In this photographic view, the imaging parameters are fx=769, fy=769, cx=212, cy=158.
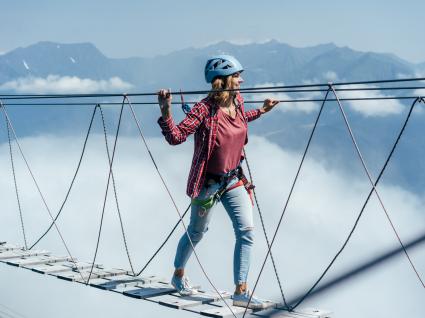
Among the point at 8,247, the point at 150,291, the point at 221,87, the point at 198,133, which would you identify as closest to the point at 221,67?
the point at 221,87

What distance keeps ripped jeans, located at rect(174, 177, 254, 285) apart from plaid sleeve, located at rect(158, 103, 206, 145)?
1.18ft

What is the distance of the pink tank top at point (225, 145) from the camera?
14.4ft

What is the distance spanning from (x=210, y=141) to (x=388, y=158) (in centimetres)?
102

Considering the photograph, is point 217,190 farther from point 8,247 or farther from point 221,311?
point 8,247

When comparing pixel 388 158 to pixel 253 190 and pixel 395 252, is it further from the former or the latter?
pixel 253 190

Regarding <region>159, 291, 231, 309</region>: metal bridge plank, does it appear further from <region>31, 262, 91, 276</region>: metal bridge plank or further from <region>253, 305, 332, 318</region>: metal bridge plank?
<region>31, 262, 91, 276</region>: metal bridge plank

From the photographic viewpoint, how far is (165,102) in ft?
14.0

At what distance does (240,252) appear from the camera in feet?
14.7

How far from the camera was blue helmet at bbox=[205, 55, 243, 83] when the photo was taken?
14.5ft

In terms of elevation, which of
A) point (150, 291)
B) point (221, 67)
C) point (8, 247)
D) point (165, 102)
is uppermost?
point (221, 67)

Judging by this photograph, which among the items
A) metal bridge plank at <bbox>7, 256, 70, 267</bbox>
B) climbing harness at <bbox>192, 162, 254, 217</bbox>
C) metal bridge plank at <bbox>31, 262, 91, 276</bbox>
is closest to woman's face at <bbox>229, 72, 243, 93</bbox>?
climbing harness at <bbox>192, 162, 254, 217</bbox>

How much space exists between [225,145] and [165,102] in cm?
43

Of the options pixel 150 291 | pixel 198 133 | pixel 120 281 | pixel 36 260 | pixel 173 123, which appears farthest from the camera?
pixel 36 260

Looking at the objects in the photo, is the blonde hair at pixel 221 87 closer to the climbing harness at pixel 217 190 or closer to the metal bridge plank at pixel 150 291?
the climbing harness at pixel 217 190
